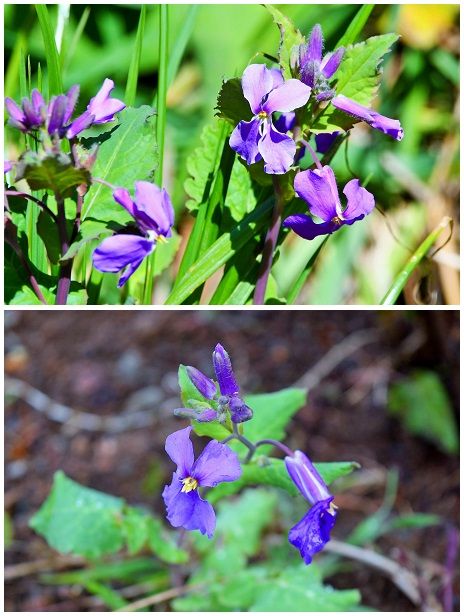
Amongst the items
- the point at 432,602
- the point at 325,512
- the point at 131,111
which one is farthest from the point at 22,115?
the point at 432,602

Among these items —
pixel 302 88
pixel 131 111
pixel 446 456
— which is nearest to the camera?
pixel 302 88

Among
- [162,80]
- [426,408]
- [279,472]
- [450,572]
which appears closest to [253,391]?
[426,408]

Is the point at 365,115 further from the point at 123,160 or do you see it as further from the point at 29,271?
the point at 29,271

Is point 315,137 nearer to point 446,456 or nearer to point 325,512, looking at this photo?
point 325,512

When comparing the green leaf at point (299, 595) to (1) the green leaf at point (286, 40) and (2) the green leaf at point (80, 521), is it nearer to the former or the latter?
(2) the green leaf at point (80, 521)

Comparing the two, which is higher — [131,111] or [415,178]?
[131,111]
